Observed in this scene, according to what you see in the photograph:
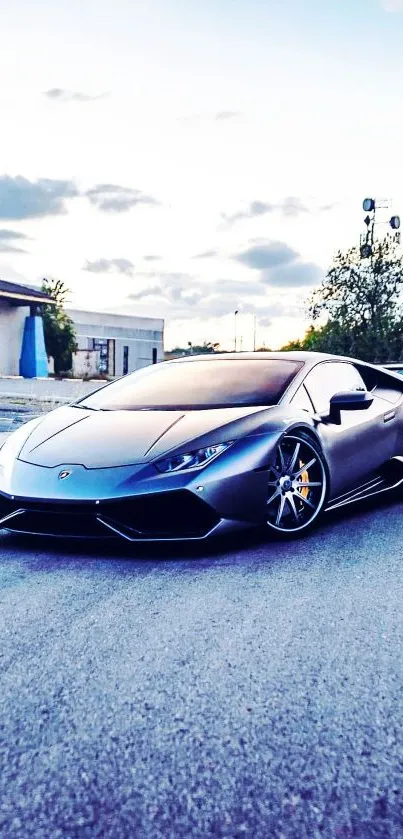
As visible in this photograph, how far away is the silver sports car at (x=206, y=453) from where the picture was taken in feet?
14.3

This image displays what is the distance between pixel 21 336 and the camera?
108 feet

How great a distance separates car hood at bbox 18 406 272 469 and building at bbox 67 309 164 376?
1782 inches

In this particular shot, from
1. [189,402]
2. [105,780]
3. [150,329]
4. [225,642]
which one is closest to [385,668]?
[225,642]

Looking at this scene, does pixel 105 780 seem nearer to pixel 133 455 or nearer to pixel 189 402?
pixel 133 455

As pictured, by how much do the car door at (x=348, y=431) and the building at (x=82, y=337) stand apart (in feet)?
82.3

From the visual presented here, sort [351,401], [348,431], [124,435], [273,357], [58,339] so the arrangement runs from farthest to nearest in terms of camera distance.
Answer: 1. [58,339]
2. [273,357]
3. [348,431]
4. [351,401]
5. [124,435]

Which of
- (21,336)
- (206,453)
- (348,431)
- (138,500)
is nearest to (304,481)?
(348,431)

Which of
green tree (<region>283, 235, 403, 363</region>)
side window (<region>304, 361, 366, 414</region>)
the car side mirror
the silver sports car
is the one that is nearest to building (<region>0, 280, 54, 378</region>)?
green tree (<region>283, 235, 403, 363</region>)

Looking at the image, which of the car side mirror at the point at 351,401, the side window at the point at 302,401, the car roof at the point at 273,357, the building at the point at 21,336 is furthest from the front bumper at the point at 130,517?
the building at the point at 21,336

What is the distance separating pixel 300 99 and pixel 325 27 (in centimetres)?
93

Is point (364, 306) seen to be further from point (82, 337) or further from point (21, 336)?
point (82, 337)

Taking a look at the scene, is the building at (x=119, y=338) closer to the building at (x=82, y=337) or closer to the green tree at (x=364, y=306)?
the building at (x=82, y=337)

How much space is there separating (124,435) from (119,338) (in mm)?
51987

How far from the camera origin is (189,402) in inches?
→ 209
